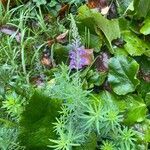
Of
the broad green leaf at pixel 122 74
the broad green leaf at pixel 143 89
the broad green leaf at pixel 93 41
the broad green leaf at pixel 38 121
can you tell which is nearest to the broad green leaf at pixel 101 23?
the broad green leaf at pixel 93 41

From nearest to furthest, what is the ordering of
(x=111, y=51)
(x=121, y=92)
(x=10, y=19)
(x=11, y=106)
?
1. (x=11, y=106)
2. (x=121, y=92)
3. (x=111, y=51)
4. (x=10, y=19)

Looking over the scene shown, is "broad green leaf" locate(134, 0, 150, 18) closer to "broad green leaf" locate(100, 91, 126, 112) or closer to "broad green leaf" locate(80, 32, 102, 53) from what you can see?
"broad green leaf" locate(80, 32, 102, 53)

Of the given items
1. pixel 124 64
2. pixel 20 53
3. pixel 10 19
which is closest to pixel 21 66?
pixel 20 53

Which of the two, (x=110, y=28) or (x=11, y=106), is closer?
(x=11, y=106)

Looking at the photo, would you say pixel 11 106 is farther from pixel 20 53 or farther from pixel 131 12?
pixel 131 12

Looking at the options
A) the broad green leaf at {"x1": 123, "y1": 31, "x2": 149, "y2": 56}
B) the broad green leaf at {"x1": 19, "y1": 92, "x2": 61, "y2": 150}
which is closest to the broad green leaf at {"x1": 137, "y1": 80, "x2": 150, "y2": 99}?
the broad green leaf at {"x1": 123, "y1": 31, "x2": 149, "y2": 56}

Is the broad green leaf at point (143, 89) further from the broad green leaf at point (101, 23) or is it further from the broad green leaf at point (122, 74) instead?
the broad green leaf at point (101, 23)

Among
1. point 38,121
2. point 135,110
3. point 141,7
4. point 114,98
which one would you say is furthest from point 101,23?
point 38,121
